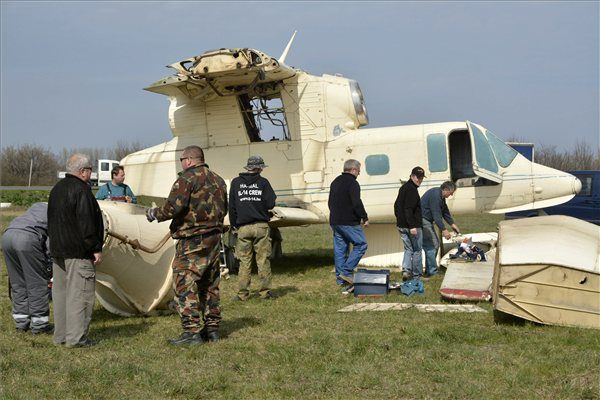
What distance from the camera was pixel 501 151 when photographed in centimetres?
1291

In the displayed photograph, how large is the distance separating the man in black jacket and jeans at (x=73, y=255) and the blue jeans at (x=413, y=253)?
17.8 feet

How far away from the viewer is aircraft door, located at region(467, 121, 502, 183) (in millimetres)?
12477

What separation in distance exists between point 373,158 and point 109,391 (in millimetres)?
8294

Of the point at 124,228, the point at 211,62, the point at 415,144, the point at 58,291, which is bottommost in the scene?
the point at 58,291

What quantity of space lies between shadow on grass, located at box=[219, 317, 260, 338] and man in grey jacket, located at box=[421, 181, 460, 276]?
4263 mm

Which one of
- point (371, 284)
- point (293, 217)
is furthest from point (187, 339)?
point (293, 217)

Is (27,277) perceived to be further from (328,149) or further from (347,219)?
(328,149)

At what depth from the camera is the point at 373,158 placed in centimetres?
1278

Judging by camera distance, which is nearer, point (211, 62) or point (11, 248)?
point (11, 248)

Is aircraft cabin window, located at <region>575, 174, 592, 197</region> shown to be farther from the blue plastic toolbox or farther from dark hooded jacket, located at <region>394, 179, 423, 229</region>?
the blue plastic toolbox

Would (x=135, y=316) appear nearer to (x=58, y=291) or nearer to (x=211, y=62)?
(x=58, y=291)

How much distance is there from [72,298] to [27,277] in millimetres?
1002

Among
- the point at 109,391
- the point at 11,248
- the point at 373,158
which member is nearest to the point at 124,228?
the point at 11,248

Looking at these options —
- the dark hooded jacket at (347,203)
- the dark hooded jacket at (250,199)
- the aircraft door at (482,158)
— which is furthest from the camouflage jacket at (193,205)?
the aircraft door at (482,158)
